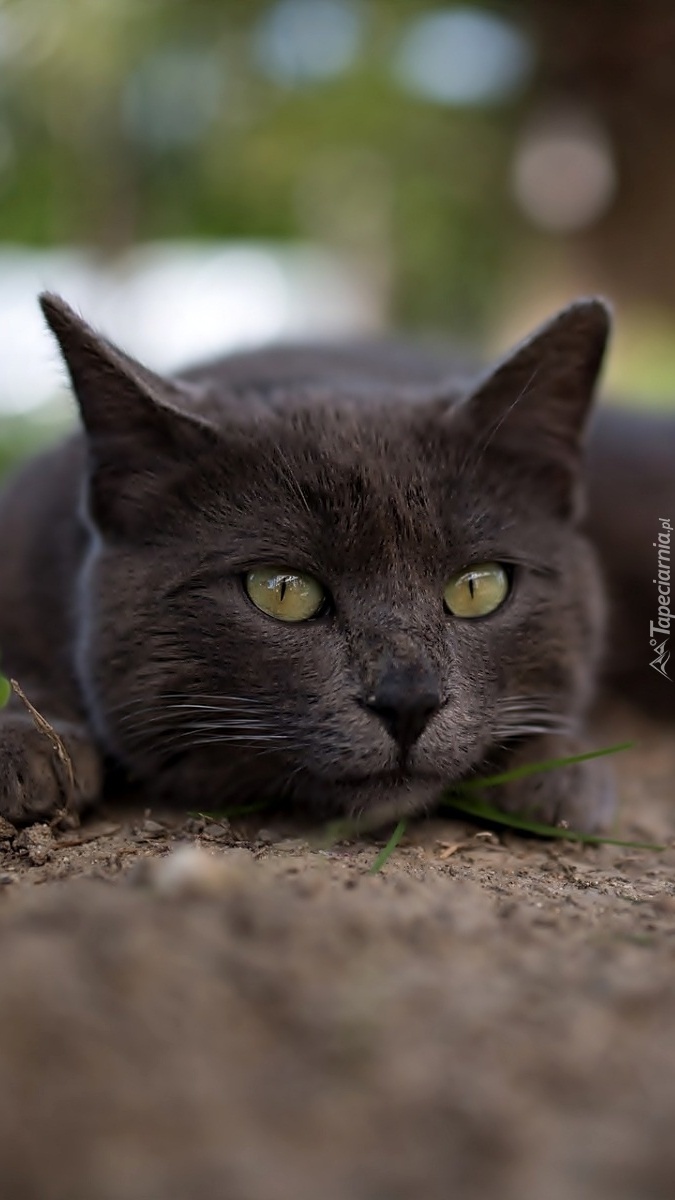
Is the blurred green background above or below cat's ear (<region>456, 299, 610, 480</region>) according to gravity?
above

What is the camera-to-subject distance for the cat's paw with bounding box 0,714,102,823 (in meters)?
1.79

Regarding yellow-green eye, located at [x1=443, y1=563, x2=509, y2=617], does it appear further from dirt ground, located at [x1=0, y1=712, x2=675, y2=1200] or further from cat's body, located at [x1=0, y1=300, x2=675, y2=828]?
dirt ground, located at [x1=0, y1=712, x2=675, y2=1200]

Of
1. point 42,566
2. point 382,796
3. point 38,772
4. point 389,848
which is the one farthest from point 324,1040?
point 42,566

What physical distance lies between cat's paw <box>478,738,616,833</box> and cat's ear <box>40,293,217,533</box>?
75 cm

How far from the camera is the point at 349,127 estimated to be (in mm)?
11500

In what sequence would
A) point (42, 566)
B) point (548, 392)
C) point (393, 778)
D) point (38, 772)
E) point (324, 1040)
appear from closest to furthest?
point (324, 1040) → point (393, 778) → point (38, 772) → point (548, 392) → point (42, 566)

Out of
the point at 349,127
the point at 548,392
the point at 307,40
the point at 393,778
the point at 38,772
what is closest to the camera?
the point at 393,778

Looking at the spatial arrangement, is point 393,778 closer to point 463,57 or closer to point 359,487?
point 359,487

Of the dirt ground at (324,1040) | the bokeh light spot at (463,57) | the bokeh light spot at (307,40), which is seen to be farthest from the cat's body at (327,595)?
the bokeh light spot at (307,40)

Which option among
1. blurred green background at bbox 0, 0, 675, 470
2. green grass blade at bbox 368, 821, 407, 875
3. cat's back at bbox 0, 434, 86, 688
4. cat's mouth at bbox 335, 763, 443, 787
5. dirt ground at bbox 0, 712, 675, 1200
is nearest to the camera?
dirt ground at bbox 0, 712, 675, 1200

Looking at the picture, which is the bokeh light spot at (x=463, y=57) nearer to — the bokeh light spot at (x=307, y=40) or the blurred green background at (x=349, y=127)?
the blurred green background at (x=349, y=127)

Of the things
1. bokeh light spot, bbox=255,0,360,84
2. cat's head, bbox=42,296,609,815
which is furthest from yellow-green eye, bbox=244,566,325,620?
bokeh light spot, bbox=255,0,360,84

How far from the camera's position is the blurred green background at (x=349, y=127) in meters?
7.79

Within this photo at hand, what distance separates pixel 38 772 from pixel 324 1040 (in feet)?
3.27
